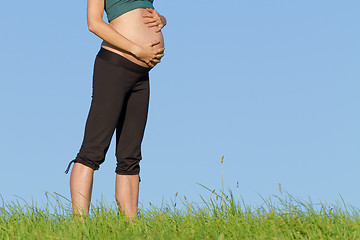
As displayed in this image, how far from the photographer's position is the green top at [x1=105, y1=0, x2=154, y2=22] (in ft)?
14.5

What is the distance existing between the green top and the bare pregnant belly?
4cm

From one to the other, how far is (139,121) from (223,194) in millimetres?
1077

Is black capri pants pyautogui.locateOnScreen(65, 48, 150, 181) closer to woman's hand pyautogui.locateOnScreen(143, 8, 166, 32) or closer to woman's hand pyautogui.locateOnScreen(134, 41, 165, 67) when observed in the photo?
woman's hand pyautogui.locateOnScreen(134, 41, 165, 67)

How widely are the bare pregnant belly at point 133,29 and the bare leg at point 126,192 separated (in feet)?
3.84

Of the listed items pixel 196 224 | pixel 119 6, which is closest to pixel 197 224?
pixel 196 224

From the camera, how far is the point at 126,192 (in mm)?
4824

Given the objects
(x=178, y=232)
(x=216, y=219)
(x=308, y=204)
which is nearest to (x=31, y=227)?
(x=178, y=232)

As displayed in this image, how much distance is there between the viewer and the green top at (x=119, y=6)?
4430 mm

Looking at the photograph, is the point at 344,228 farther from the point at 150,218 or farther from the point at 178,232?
the point at 150,218

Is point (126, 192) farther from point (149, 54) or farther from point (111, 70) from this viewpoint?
point (149, 54)

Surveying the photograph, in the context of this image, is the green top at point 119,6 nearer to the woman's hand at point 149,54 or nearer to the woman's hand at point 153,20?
the woman's hand at point 153,20

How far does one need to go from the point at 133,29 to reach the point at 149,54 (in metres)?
0.27

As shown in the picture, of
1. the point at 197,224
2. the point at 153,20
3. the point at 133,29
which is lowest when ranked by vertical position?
the point at 197,224

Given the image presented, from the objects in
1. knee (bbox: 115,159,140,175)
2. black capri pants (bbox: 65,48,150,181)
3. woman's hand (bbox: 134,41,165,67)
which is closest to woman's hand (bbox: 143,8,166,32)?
woman's hand (bbox: 134,41,165,67)
